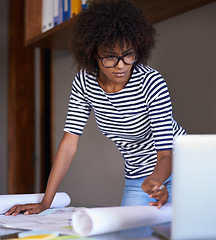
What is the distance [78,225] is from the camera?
0.75 metres

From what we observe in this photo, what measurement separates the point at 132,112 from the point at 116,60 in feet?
0.73

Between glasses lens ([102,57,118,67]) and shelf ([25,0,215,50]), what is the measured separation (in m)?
0.47

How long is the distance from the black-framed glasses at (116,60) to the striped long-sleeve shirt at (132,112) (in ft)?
0.31
